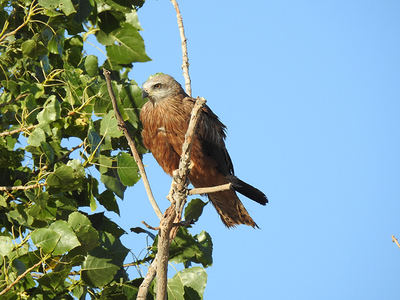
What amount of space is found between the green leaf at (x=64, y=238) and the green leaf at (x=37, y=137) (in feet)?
1.47

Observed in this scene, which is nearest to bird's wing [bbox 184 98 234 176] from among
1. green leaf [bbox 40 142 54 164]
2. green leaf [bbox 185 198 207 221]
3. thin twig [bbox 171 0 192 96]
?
thin twig [bbox 171 0 192 96]

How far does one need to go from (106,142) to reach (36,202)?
46cm

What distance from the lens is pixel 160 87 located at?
15.3 ft

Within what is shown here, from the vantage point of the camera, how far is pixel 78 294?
8.48ft

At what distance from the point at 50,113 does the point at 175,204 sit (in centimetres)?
88

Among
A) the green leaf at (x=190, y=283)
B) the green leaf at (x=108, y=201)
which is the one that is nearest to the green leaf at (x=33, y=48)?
the green leaf at (x=108, y=201)

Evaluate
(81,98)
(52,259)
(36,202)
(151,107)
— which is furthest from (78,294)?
(151,107)

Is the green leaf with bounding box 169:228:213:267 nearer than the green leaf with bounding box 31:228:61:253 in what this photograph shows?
No

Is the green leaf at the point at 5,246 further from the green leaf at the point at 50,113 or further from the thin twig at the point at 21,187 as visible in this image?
the green leaf at the point at 50,113

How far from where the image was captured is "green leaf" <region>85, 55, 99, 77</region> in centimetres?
308

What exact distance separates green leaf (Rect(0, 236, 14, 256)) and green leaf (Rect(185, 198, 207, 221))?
34.8 inches

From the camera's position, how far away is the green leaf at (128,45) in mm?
2952

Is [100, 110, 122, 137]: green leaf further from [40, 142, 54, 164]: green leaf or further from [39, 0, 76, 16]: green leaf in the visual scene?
[39, 0, 76, 16]: green leaf

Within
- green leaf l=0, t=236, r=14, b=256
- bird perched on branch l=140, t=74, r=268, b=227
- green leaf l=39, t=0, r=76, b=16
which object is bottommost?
green leaf l=0, t=236, r=14, b=256
